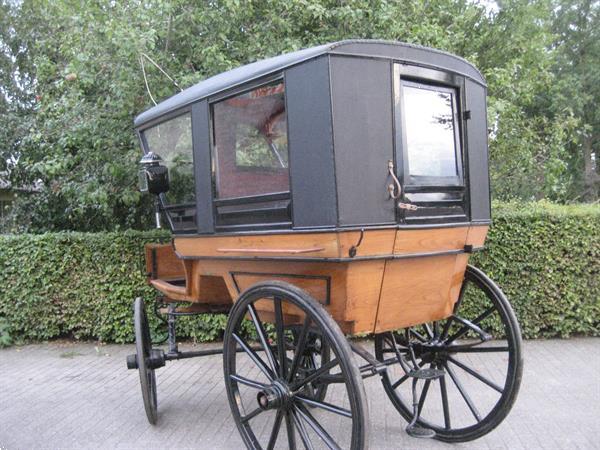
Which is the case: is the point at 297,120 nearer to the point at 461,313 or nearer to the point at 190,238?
the point at 190,238

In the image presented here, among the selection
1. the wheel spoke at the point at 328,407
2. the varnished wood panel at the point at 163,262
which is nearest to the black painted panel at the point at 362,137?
the wheel spoke at the point at 328,407

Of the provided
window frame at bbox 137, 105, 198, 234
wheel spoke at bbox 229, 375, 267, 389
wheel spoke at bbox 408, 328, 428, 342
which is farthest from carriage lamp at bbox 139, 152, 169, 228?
wheel spoke at bbox 408, 328, 428, 342

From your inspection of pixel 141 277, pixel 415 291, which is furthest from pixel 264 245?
pixel 141 277

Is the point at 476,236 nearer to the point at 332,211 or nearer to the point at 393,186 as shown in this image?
the point at 393,186

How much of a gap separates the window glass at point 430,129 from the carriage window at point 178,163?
142cm

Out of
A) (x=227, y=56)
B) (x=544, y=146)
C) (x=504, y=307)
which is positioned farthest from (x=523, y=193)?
(x=504, y=307)

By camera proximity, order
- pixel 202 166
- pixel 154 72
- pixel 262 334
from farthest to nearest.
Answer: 1. pixel 154 72
2. pixel 202 166
3. pixel 262 334

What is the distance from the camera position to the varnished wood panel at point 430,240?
2.69 meters

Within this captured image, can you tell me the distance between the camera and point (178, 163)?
12.0 ft

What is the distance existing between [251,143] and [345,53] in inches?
34.2

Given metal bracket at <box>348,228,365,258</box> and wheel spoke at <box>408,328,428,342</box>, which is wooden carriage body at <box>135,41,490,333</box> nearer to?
metal bracket at <box>348,228,365,258</box>

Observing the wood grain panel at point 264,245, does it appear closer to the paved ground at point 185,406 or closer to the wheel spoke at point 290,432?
the wheel spoke at point 290,432

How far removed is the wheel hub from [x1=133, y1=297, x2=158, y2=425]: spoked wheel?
1221mm

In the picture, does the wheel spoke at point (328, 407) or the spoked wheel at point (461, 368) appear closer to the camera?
the wheel spoke at point (328, 407)
